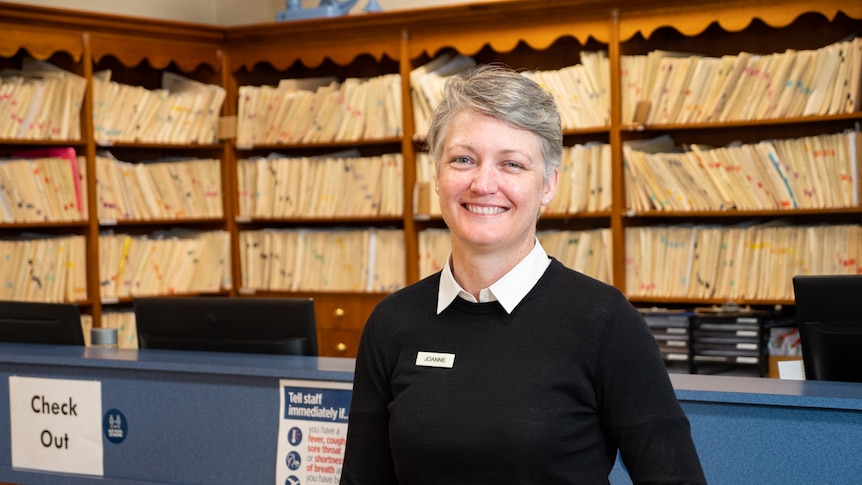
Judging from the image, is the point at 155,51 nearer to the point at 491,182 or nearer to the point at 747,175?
the point at 747,175

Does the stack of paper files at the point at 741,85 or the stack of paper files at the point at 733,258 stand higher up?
the stack of paper files at the point at 741,85

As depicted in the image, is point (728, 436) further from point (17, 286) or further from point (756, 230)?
point (17, 286)

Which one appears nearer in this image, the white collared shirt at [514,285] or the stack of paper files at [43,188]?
the white collared shirt at [514,285]

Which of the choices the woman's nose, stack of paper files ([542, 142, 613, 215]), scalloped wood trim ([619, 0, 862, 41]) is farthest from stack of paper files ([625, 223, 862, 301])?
the woman's nose

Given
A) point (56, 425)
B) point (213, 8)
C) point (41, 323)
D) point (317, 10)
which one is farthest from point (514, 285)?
point (213, 8)

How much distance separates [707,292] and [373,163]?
1.69 meters

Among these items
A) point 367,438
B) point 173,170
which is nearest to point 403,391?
point 367,438

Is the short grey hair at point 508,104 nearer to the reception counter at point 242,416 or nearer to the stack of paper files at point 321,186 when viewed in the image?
the reception counter at point 242,416

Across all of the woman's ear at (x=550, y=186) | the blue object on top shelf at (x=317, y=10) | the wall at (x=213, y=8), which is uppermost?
the wall at (x=213, y=8)

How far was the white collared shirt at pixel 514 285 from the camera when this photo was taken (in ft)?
4.75

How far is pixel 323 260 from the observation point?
5.11 m

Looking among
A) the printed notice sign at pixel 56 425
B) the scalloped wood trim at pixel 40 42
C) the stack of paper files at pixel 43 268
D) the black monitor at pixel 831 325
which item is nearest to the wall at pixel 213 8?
the scalloped wood trim at pixel 40 42

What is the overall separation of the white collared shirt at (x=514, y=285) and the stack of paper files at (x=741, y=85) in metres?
2.90

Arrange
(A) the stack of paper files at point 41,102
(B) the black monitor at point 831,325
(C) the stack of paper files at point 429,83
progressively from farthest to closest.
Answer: (C) the stack of paper files at point 429,83, (A) the stack of paper files at point 41,102, (B) the black monitor at point 831,325
